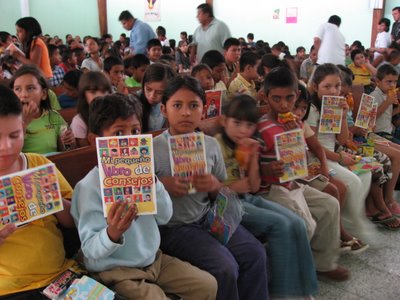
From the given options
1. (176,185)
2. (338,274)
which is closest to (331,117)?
(338,274)

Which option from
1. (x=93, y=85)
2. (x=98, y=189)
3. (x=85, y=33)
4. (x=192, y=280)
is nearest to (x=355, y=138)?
(x=93, y=85)

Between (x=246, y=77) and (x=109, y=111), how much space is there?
3020mm

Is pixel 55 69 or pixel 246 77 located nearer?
pixel 246 77

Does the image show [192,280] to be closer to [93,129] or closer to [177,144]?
[177,144]

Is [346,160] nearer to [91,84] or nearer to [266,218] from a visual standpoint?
[266,218]

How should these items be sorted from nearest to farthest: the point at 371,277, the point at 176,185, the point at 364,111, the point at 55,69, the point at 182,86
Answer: the point at 176,185 < the point at 182,86 < the point at 371,277 < the point at 364,111 < the point at 55,69

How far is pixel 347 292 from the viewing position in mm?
2391

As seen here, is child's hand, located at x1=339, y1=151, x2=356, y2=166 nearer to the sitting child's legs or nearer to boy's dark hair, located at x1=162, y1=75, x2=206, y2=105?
boy's dark hair, located at x1=162, y1=75, x2=206, y2=105

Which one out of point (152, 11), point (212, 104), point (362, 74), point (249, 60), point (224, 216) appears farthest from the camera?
point (152, 11)

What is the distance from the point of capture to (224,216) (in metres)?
1.94

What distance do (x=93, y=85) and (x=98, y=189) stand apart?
1.50 meters

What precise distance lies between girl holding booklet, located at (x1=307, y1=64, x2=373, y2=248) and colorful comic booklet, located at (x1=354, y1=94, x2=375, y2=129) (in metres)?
0.26

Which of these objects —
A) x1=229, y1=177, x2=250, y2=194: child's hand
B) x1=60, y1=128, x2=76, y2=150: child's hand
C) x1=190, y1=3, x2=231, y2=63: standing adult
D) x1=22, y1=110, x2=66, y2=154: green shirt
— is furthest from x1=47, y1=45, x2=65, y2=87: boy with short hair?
x1=229, y1=177, x2=250, y2=194: child's hand

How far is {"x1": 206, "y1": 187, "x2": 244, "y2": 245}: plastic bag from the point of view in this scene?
1927 mm
